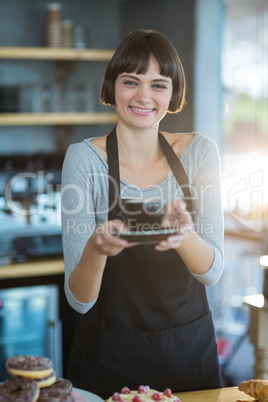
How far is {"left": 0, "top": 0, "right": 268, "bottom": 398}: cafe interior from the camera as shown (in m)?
2.94

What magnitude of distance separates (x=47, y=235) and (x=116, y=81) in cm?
206

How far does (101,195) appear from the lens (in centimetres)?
125

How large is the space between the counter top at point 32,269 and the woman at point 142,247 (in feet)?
5.11

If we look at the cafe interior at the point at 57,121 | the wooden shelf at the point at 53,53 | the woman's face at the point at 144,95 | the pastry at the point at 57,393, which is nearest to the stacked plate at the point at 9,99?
the cafe interior at the point at 57,121

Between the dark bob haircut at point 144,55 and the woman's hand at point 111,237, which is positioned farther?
the dark bob haircut at point 144,55

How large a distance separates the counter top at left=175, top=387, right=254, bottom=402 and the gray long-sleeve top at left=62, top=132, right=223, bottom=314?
25 centimetres

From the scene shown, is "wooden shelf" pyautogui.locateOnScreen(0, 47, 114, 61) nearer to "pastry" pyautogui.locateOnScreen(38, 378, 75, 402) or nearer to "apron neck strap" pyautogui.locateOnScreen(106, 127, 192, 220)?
"apron neck strap" pyautogui.locateOnScreen(106, 127, 192, 220)

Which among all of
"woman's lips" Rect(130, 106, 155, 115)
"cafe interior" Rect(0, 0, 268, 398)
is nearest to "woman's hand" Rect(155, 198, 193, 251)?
"woman's lips" Rect(130, 106, 155, 115)

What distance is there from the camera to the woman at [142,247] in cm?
112

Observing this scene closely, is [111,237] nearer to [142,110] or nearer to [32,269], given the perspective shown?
[142,110]

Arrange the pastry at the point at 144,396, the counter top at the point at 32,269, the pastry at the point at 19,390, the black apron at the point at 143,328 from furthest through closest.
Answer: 1. the counter top at the point at 32,269
2. the black apron at the point at 143,328
3. the pastry at the point at 144,396
4. the pastry at the point at 19,390

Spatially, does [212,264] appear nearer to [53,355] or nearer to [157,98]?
[157,98]

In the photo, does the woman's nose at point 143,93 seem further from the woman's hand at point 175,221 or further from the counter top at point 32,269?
the counter top at point 32,269

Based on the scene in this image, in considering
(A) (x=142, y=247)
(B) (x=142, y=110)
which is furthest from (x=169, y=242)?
(A) (x=142, y=247)
